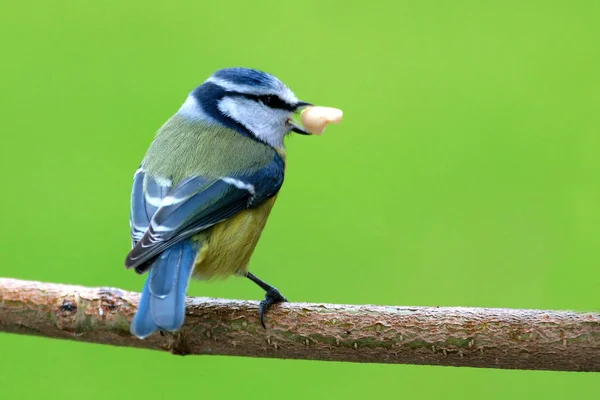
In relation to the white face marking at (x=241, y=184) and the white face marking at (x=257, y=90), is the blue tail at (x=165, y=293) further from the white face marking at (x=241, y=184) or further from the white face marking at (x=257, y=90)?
the white face marking at (x=257, y=90)

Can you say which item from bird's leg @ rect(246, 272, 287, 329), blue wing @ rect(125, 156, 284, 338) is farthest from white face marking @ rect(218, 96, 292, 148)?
bird's leg @ rect(246, 272, 287, 329)

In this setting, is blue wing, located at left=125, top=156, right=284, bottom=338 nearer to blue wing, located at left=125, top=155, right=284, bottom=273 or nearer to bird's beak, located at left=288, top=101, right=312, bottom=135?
blue wing, located at left=125, top=155, right=284, bottom=273

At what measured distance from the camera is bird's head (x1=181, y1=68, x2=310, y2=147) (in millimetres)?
2441

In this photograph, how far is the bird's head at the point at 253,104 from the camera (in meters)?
2.44

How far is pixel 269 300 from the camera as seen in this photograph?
2027mm

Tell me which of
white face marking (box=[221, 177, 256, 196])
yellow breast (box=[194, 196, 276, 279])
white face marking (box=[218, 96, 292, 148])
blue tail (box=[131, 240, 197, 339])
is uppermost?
white face marking (box=[218, 96, 292, 148])

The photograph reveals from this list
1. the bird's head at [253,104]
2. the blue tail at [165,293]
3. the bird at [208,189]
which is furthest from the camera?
the bird's head at [253,104]

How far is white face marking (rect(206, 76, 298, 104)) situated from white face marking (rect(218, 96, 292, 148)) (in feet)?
0.09

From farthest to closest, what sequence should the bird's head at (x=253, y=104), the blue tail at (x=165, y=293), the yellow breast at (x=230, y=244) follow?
the bird's head at (x=253, y=104) → the yellow breast at (x=230, y=244) → the blue tail at (x=165, y=293)

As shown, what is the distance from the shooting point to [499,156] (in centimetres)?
301

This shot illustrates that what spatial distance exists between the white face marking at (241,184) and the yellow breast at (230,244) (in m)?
0.05

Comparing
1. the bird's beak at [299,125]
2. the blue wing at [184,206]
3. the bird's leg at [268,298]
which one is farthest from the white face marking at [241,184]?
the bird's beak at [299,125]

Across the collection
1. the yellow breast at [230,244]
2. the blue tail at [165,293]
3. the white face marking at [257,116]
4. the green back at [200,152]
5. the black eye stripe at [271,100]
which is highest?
the black eye stripe at [271,100]

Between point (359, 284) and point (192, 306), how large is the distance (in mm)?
882
